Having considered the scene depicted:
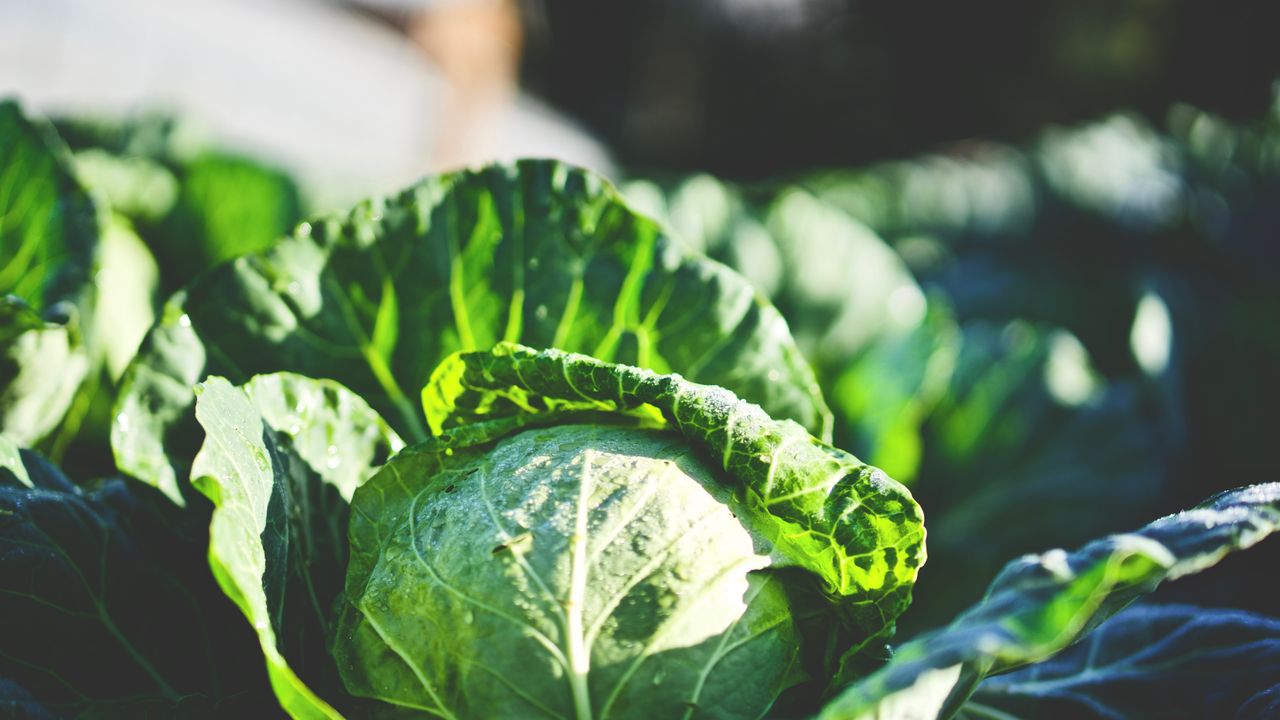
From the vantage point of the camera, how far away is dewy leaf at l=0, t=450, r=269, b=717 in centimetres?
93

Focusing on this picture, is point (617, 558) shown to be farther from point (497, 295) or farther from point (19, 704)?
point (19, 704)

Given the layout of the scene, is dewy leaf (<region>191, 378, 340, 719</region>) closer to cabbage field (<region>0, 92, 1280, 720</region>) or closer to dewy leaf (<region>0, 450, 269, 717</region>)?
cabbage field (<region>0, 92, 1280, 720</region>)

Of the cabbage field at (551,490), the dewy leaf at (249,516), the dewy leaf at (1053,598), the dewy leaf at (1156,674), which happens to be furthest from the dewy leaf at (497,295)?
the dewy leaf at (1156,674)

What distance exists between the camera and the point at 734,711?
0.85 m

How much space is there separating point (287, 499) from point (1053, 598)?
74 cm

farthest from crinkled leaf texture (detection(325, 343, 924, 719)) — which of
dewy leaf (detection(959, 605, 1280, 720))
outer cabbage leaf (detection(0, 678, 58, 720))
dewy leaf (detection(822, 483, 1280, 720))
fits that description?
dewy leaf (detection(959, 605, 1280, 720))

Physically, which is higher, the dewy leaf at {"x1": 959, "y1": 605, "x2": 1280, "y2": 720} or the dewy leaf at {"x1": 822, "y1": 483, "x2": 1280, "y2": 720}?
the dewy leaf at {"x1": 822, "y1": 483, "x2": 1280, "y2": 720}

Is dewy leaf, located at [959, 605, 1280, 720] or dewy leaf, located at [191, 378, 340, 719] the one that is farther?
dewy leaf, located at [959, 605, 1280, 720]

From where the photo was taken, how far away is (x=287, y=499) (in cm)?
97

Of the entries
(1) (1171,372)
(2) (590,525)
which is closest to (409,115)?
(1) (1171,372)

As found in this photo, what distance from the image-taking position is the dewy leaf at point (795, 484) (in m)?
0.88

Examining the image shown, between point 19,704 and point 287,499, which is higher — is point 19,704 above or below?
below

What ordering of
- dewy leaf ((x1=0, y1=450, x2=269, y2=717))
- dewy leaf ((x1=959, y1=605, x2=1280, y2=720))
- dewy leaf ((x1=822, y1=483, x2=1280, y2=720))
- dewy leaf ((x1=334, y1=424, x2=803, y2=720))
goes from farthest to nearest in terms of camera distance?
dewy leaf ((x1=959, y1=605, x2=1280, y2=720))
dewy leaf ((x1=0, y1=450, x2=269, y2=717))
dewy leaf ((x1=334, y1=424, x2=803, y2=720))
dewy leaf ((x1=822, y1=483, x2=1280, y2=720))

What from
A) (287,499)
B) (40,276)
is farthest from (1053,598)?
(40,276)
